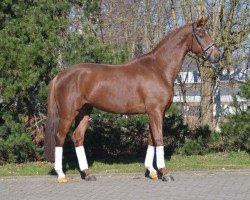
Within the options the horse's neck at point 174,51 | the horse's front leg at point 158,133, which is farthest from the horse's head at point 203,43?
the horse's front leg at point 158,133

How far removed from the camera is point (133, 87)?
Result: 9.64m

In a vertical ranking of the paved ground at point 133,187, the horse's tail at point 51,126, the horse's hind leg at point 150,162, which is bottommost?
the paved ground at point 133,187

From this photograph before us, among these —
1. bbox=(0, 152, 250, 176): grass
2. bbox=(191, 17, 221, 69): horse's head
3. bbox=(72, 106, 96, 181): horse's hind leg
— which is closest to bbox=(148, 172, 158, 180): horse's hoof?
bbox=(0, 152, 250, 176): grass

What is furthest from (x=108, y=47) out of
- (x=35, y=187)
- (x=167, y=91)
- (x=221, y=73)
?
(x=221, y=73)

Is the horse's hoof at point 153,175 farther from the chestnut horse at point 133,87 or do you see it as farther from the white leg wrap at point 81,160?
the white leg wrap at point 81,160

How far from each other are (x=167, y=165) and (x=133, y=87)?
2.32 meters

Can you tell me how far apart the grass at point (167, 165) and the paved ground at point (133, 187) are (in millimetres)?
447

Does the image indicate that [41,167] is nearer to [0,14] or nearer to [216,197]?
[0,14]

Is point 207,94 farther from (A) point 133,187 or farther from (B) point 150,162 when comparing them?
(A) point 133,187

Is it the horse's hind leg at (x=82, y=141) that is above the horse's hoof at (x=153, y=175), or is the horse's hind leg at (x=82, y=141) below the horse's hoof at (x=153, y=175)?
above

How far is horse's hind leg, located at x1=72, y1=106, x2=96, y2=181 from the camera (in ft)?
32.7

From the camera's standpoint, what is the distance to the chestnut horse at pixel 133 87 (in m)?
9.56

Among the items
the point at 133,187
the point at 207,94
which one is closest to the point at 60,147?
the point at 133,187

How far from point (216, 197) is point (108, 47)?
487cm
